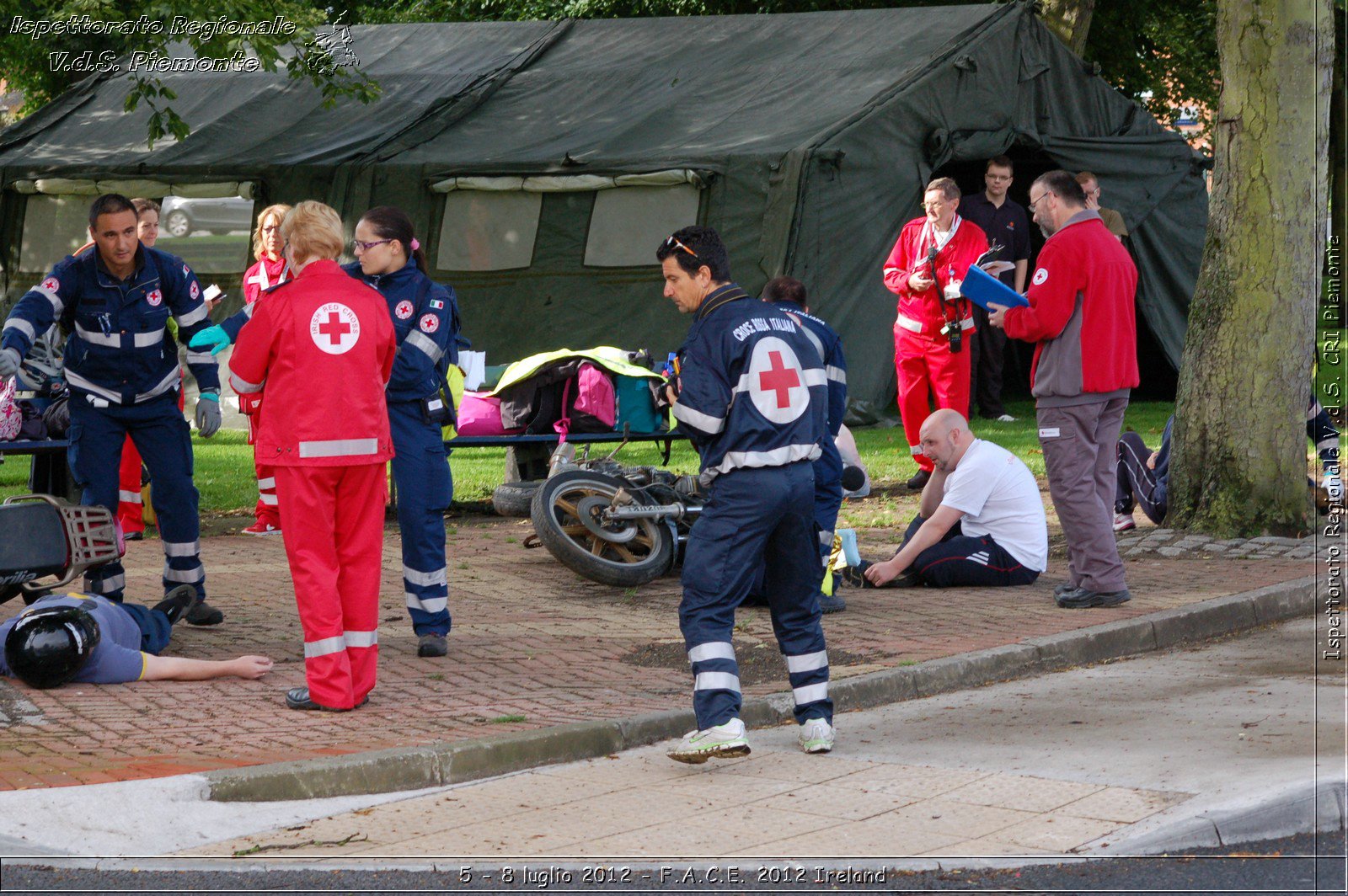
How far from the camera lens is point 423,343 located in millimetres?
7324

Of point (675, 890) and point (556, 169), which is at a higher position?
point (556, 169)

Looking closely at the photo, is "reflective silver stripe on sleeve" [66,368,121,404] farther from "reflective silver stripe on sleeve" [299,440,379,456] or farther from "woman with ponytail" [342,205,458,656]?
"reflective silver stripe on sleeve" [299,440,379,456]

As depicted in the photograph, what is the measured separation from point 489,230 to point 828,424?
9.04m

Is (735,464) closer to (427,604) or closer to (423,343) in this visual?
(423,343)

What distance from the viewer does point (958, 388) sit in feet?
38.8

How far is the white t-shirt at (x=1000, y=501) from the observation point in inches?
342

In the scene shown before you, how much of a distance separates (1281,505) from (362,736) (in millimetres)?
6449

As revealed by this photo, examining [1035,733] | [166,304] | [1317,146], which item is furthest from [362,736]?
[1317,146]

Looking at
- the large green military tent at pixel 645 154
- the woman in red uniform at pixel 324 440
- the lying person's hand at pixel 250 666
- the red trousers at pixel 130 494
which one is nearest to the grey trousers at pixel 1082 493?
the woman in red uniform at pixel 324 440

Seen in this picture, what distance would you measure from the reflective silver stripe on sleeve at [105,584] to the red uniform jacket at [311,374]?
6.79ft

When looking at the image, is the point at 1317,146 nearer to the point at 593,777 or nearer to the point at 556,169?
the point at 593,777

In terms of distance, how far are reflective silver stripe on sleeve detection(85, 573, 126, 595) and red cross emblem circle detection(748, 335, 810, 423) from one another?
387 centimetres

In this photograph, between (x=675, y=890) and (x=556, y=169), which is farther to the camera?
(x=556, y=169)

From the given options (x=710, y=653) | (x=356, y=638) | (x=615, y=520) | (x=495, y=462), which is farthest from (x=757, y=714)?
(x=495, y=462)
